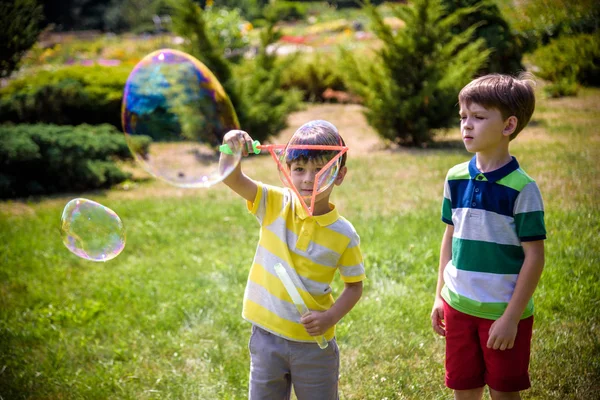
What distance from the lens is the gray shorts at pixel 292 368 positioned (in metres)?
2.35

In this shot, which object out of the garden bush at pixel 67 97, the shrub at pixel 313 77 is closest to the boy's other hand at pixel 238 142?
the garden bush at pixel 67 97

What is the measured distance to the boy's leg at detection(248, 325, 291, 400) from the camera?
2.36 m

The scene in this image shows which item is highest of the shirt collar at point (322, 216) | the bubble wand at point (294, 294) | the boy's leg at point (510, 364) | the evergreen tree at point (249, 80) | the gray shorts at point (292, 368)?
the shirt collar at point (322, 216)

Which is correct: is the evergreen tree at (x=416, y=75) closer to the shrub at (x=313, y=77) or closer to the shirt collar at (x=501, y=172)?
the shrub at (x=313, y=77)

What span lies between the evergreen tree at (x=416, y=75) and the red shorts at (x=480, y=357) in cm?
722

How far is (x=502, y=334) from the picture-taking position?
2.23 metres

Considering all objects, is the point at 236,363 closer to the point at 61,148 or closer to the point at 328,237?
the point at 328,237

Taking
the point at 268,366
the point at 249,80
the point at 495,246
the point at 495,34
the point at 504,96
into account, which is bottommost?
the point at 249,80

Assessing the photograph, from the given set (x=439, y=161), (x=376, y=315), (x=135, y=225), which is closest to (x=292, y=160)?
(x=376, y=315)

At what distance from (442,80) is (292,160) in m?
7.79

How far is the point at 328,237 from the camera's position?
7.64 ft

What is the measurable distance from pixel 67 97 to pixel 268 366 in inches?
375

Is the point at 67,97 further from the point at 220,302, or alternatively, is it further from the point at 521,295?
the point at 521,295

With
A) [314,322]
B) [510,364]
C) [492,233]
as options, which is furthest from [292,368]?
[492,233]
